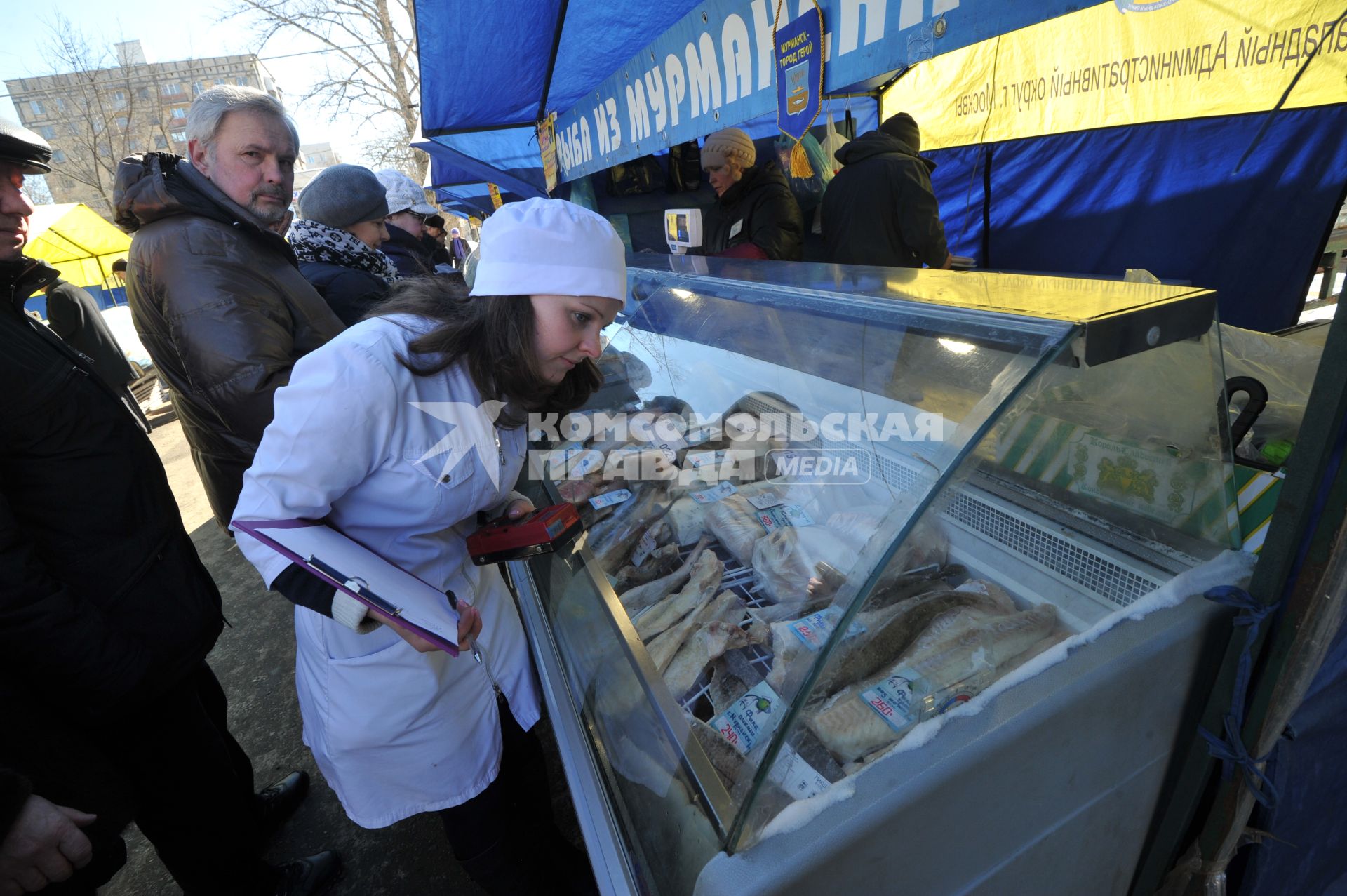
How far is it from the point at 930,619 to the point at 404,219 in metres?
4.96

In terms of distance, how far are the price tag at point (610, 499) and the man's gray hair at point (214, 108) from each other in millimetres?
1737

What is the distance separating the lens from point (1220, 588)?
1.16 meters

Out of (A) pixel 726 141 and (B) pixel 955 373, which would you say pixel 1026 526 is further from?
(A) pixel 726 141

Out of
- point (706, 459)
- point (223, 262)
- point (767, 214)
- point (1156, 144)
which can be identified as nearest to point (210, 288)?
point (223, 262)

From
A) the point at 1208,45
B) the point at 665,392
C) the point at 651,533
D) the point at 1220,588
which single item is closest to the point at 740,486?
the point at 651,533

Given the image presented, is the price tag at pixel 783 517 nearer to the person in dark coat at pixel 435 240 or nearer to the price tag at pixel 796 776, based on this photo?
the price tag at pixel 796 776

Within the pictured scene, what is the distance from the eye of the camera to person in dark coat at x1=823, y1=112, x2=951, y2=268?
374 centimetres

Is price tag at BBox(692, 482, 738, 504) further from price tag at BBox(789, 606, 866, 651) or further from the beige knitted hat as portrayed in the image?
the beige knitted hat

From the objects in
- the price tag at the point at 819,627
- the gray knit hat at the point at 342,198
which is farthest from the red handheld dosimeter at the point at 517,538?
the gray knit hat at the point at 342,198

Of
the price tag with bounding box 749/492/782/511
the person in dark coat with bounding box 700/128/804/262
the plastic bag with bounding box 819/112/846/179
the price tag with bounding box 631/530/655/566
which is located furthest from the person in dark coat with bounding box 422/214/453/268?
the price tag with bounding box 749/492/782/511

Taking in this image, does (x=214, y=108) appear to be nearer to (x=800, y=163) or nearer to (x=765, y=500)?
(x=765, y=500)

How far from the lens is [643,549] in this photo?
6.67 feet

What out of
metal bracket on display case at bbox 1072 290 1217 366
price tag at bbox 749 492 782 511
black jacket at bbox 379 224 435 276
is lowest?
price tag at bbox 749 492 782 511

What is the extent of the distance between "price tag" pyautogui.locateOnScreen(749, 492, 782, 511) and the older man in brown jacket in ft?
5.14
